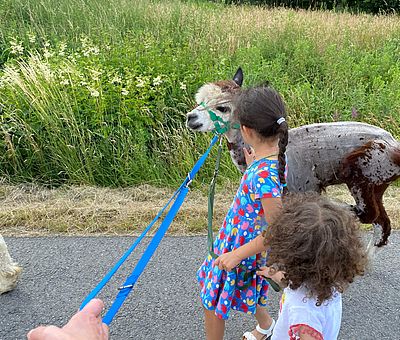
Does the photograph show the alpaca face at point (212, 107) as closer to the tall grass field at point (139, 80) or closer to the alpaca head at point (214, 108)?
the alpaca head at point (214, 108)

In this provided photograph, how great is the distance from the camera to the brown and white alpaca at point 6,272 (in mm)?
3383

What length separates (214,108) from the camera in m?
3.45

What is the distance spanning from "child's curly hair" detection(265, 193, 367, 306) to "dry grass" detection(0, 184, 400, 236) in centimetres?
266

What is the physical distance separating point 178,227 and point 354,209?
1647mm

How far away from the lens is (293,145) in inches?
138

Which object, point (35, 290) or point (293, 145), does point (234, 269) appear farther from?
point (35, 290)

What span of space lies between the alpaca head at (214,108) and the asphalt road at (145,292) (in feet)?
3.92

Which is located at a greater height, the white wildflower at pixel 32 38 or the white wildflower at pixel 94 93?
the white wildflower at pixel 32 38

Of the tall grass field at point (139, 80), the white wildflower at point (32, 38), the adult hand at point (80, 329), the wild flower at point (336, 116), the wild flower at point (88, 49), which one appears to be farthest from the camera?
the white wildflower at point (32, 38)

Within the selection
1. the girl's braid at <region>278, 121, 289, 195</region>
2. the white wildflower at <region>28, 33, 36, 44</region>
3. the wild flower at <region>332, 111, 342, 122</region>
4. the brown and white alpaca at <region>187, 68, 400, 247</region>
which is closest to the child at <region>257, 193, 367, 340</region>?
the girl's braid at <region>278, 121, 289, 195</region>

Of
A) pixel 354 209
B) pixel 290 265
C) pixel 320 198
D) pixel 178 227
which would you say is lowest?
pixel 178 227

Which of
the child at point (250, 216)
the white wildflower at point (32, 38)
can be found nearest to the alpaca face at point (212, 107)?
the child at point (250, 216)

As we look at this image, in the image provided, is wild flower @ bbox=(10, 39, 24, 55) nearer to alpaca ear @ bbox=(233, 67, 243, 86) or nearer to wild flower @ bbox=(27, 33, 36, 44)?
wild flower @ bbox=(27, 33, 36, 44)

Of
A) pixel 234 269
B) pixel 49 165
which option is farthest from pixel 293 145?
pixel 49 165
